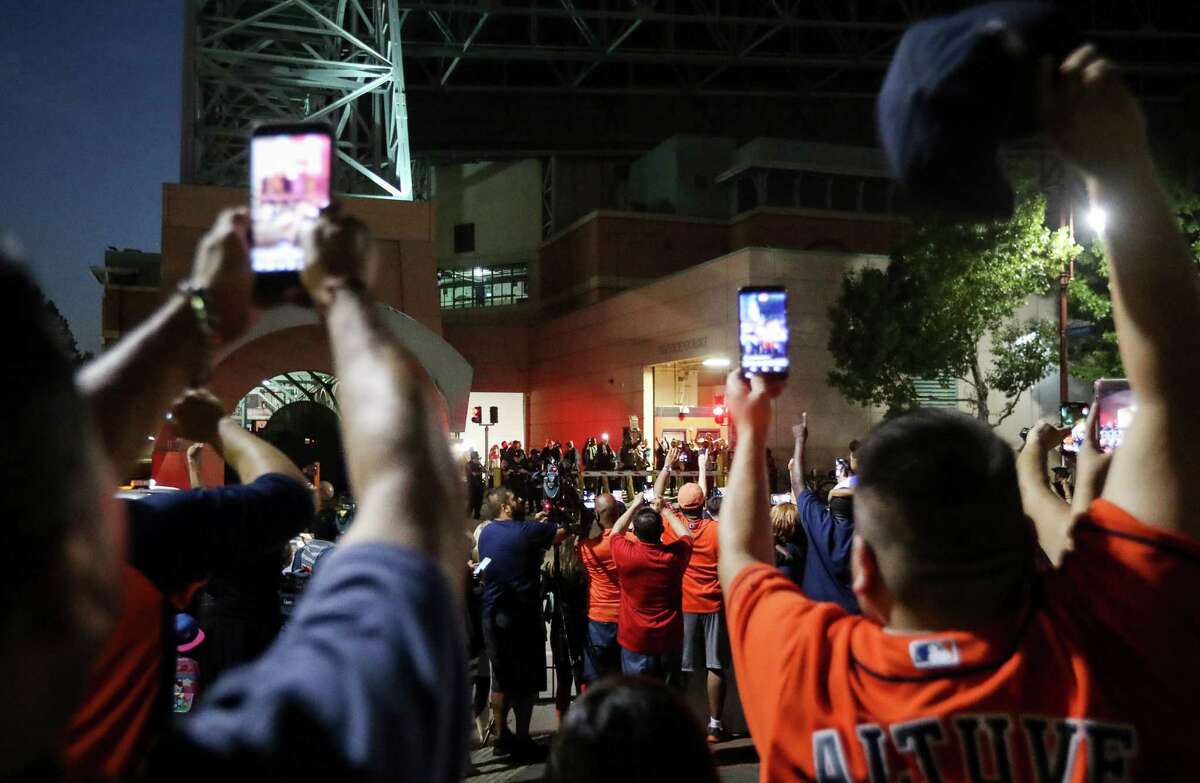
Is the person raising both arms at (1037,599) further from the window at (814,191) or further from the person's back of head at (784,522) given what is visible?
the window at (814,191)

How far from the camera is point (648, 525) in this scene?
803 cm

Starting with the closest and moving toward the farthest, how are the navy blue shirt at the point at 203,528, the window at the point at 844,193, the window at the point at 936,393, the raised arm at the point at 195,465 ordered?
the navy blue shirt at the point at 203,528 < the raised arm at the point at 195,465 < the window at the point at 936,393 < the window at the point at 844,193

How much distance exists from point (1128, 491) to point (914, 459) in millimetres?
365

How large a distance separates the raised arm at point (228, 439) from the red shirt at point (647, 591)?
5.65 metres

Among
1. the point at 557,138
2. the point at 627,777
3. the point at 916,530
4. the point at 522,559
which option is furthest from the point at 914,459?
the point at 557,138

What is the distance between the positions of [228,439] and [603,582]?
622 cm

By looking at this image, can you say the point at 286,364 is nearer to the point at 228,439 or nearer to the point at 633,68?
the point at 228,439

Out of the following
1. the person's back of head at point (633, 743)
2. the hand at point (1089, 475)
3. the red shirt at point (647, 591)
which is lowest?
the red shirt at point (647, 591)

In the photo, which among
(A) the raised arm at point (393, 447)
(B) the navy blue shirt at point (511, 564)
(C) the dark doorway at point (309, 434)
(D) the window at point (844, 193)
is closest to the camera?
(A) the raised arm at point (393, 447)

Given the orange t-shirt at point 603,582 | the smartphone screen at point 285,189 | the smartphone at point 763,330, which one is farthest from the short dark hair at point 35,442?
the orange t-shirt at point 603,582

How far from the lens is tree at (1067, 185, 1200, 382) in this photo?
78.0ft

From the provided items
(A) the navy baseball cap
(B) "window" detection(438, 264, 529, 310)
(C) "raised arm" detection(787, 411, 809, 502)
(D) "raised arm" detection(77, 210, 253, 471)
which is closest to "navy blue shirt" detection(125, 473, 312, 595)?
(D) "raised arm" detection(77, 210, 253, 471)

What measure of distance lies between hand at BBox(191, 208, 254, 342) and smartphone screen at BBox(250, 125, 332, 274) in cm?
5

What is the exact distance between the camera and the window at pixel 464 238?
54250mm
